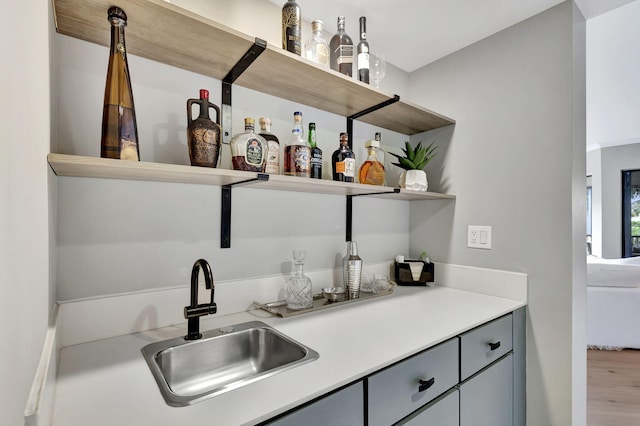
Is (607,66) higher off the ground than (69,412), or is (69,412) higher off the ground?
(607,66)

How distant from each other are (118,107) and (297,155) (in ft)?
2.12

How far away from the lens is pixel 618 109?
3.60m

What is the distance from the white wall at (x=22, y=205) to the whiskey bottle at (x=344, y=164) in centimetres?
104

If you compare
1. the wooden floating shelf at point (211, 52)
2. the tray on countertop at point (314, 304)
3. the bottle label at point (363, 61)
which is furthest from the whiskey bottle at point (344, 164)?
the tray on countertop at point (314, 304)

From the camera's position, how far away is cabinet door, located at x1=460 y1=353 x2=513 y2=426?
1.22 meters

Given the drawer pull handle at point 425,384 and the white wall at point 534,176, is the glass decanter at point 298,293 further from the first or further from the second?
the white wall at point 534,176

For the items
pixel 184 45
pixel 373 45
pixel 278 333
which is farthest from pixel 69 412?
pixel 373 45

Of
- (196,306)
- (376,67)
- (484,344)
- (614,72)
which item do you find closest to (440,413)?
(484,344)

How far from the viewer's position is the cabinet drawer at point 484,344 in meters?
1.21

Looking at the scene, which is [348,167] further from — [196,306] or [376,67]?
[196,306]

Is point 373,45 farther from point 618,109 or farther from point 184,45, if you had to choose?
point 618,109

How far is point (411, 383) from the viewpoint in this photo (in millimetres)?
1000

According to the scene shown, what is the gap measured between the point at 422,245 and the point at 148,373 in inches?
65.3

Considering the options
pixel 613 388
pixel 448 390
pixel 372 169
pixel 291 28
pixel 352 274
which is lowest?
pixel 613 388
